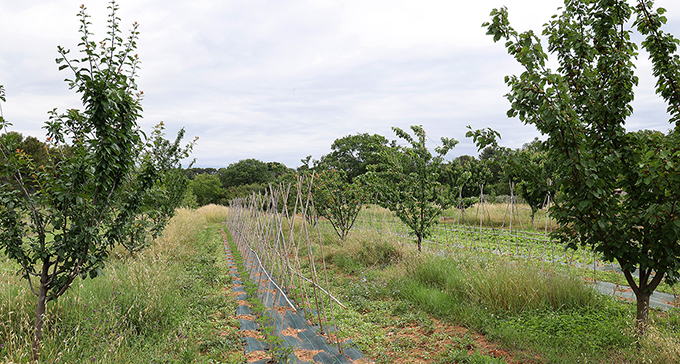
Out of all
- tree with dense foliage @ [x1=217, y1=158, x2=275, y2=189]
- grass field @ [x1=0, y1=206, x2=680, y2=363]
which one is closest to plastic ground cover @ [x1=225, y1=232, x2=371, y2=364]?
grass field @ [x1=0, y1=206, x2=680, y2=363]

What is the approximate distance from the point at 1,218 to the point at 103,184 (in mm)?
958

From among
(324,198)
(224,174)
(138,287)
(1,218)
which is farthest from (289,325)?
(224,174)

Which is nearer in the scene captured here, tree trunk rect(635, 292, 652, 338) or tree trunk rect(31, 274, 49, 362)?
tree trunk rect(31, 274, 49, 362)

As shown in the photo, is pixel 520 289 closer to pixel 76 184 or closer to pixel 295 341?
pixel 295 341

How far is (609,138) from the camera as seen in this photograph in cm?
362

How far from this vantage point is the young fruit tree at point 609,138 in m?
3.22

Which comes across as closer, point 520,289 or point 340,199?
point 520,289

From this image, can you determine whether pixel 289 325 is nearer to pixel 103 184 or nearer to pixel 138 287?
pixel 138 287

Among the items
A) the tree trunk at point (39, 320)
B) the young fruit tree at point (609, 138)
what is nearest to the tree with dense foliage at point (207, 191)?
the tree trunk at point (39, 320)

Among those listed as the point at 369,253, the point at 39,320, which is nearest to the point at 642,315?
the point at 369,253

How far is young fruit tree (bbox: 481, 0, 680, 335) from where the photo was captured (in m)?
3.22

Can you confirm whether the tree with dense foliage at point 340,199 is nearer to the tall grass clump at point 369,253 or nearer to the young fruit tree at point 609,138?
the tall grass clump at point 369,253

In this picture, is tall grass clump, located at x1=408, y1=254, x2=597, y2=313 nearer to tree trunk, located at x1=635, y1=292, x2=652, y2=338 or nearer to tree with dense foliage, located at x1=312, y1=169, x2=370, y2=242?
tree trunk, located at x1=635, y1=292, x2=652, y2=338

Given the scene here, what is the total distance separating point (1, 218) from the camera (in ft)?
11.2
